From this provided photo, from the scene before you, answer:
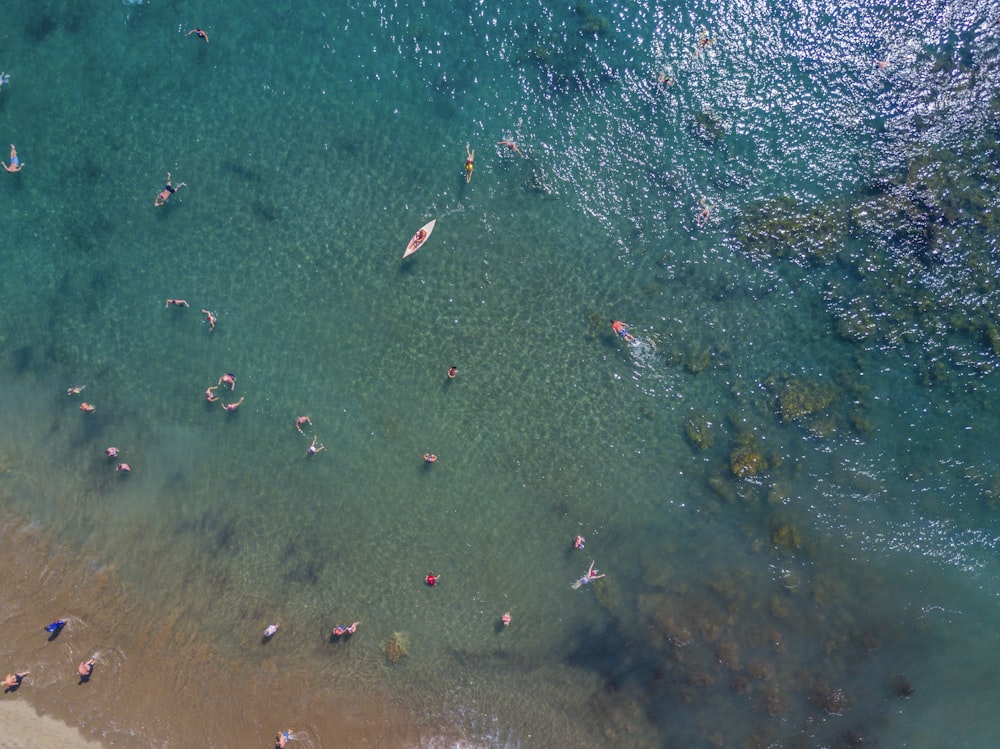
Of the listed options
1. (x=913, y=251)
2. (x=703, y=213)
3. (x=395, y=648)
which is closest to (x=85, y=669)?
(x=395, y=648)

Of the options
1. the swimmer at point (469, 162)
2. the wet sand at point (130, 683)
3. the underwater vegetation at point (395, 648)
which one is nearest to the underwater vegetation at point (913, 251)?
the swimmer at point (469, 162)

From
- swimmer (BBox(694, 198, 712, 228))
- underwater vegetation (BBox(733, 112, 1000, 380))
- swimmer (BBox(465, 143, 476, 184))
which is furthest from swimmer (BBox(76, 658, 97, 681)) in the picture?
underwater vegetation (BBox(733, 112, 1000, 380))

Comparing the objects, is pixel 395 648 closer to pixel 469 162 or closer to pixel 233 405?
pixel 233 405

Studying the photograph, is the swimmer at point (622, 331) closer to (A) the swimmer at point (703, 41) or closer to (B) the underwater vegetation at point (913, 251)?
(B) the underwater vegetation at point (913, 251)

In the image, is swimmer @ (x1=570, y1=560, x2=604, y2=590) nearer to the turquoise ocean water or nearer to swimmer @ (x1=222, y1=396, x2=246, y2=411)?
the turquoise ocean water

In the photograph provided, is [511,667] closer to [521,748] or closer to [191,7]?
[521,748]

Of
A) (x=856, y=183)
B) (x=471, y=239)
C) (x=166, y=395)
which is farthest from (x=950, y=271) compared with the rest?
(x=166, y=395)
